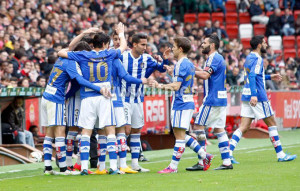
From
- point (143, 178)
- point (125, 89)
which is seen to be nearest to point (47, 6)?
point (125, 89)

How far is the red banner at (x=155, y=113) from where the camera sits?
709 inches

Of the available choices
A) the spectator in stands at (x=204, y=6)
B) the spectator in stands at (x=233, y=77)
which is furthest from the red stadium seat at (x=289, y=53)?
the spectator in stands at (x=233, y=77)

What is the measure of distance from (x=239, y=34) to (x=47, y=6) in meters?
12.2

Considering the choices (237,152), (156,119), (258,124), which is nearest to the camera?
(237,152)

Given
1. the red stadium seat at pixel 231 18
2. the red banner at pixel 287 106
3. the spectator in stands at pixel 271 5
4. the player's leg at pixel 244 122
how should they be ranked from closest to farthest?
the player's leg at pixel 244 122 < the red banner at pixel 287 106 < the red stadium seat at pixel 231 18 < the spectator in stands at pixel 271 5

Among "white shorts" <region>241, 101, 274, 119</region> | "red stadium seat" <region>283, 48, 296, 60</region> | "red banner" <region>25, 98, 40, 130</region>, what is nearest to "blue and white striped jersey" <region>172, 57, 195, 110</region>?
"white shorts" <region>241, 101, 274, 119</region>

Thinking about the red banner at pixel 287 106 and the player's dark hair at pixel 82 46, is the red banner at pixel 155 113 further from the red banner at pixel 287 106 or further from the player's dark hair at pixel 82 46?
the player's dark hair at pixel 82 46

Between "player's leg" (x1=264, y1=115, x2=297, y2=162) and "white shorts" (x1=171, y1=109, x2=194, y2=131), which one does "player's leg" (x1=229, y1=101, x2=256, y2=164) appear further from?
"white shorts" (x1=171, y1=109, x2=194, y2=131)

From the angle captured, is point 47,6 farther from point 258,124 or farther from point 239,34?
point 239,34

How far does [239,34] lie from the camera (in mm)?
32938

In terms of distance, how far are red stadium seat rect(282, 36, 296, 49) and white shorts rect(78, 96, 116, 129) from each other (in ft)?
73.9

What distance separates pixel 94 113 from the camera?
1052 cm

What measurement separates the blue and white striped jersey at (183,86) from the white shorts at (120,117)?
2.76 ft

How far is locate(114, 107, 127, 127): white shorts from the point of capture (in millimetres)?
10820
